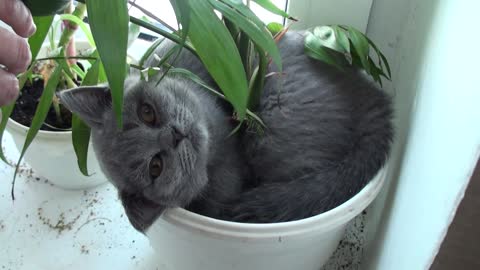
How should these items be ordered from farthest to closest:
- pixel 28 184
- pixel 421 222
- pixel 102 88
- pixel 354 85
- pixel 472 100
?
pixel 28 184 < pixel 354 85 < pixel 102 88 < pixel 421 222 < pixel 472 100

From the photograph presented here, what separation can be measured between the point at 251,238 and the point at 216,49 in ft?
1.02

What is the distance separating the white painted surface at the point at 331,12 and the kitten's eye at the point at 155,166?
20.0 inches

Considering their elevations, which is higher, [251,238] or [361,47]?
[361,47]

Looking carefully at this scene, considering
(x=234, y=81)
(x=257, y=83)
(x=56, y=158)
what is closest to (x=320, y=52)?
(x=257, y=83)

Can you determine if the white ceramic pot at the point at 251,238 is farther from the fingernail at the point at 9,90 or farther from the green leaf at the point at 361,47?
the fingernail at the point at 9,90

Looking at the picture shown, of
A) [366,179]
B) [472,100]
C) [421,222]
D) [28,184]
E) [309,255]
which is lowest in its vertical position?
[28,184]

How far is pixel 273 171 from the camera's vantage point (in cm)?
87

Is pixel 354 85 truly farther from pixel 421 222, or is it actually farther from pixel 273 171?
pixel 421 222

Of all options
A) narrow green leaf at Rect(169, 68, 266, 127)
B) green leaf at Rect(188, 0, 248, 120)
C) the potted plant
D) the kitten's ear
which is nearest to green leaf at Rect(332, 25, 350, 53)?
the potted plant

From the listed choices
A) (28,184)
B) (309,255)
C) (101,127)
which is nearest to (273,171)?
(309,255)

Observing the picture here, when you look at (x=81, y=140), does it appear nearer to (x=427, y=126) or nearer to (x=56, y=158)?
(x=56, y=158)

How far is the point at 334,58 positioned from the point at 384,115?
146 mm

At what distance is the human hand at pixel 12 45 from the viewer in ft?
1.59

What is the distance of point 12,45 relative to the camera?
521mm
